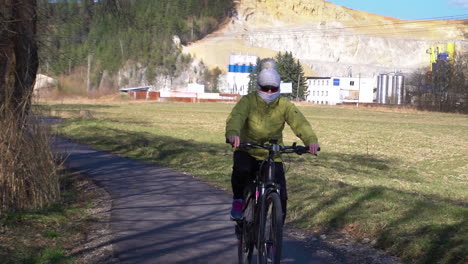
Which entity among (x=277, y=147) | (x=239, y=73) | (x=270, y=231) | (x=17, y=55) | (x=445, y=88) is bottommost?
(x=270, y=231)

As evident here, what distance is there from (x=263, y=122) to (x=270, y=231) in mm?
1157

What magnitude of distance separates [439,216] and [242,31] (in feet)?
621

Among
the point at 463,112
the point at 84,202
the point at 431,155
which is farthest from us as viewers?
the point at 463,112

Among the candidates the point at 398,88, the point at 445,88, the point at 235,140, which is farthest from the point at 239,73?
the point at 235,140

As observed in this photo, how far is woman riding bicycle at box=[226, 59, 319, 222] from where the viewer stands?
21.3ft

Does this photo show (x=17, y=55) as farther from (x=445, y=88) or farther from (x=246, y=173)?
(x=445, y=88)

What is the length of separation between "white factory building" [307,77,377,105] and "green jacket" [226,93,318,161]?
133034mm

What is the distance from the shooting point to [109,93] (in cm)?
8956

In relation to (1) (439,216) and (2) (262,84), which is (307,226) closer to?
(1) (439,216)

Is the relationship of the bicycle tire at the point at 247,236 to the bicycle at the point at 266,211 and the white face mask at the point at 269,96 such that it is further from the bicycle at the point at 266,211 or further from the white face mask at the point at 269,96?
the white face mask at the point at 269,96

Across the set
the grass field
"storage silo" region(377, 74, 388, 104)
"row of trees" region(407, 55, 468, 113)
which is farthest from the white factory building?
the grass field

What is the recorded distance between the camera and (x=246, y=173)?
6812 mm

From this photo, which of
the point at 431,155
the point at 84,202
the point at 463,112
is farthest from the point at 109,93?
the point at 84,202

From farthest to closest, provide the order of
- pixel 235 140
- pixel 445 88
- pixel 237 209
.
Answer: pixel 445 88 < pixel 237 209 < pixel 235 140
